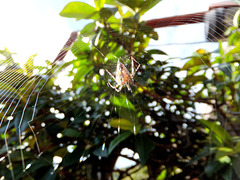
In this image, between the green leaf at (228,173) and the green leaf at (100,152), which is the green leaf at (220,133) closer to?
the green leaf at (228,173)

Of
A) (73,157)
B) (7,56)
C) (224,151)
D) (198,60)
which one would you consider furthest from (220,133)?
(7,56)

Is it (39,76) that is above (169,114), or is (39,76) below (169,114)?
above

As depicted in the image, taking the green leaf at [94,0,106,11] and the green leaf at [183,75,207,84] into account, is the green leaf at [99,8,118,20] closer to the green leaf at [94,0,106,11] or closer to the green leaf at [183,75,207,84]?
the green leaf at [94,0,106,11]

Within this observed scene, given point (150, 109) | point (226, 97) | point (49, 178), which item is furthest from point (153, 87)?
point (49, 178)

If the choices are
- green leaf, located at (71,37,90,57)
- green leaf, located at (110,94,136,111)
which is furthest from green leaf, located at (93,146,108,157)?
green leaf, located at (71,37,90,57)

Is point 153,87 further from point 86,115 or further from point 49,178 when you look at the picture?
point 49,178

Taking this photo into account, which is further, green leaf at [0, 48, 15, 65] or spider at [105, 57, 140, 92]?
spider at [105, 57, 140, 92]

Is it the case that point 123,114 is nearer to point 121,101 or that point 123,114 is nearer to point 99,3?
point 121,101
